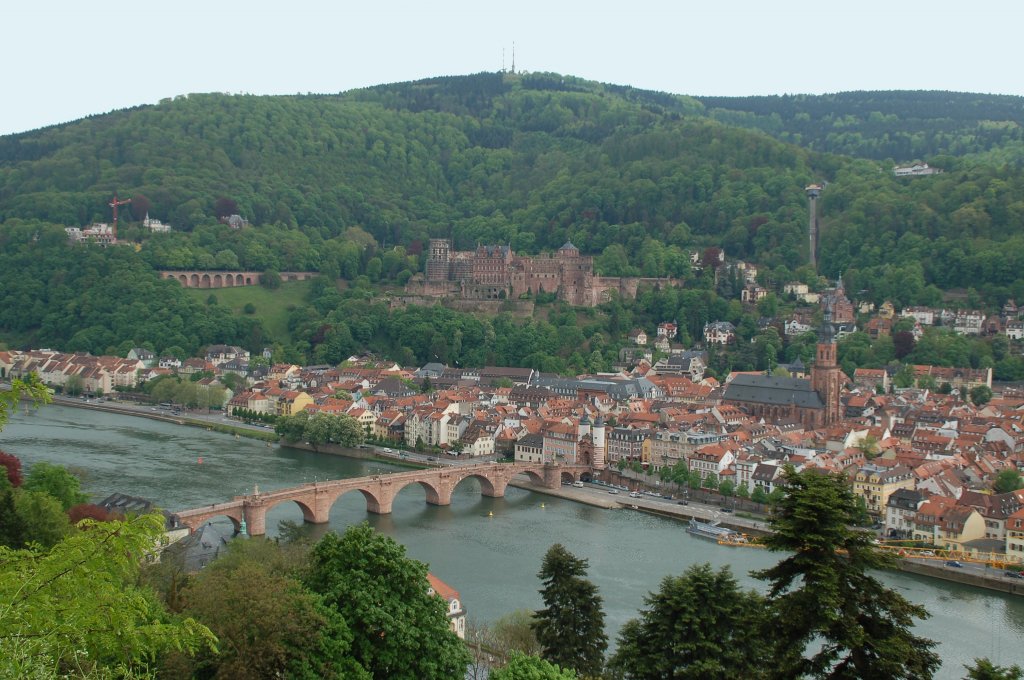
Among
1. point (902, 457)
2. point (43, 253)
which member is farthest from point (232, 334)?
point (902, 457)

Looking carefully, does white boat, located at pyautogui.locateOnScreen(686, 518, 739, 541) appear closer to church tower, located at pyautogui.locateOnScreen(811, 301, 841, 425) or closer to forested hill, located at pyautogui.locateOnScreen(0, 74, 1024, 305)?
church tower, located at pyautogui.locateOnScreen(811, 301, 841, 425)

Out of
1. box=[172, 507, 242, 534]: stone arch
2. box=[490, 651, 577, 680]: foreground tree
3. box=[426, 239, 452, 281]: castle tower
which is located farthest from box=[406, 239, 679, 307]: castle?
box=[490, 651, 577, 680]: foreground tree

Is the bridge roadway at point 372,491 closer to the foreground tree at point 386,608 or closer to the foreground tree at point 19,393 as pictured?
the foreground tree at point 386,608

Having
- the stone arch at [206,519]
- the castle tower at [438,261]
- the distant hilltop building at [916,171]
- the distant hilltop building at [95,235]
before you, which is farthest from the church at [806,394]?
the distant hilltop building at [95,235]

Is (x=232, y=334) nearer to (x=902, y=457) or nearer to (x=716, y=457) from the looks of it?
(x=716, y=457)

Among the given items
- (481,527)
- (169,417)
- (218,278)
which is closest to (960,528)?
(481,527)

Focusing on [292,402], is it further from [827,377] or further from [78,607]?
[78,607]
